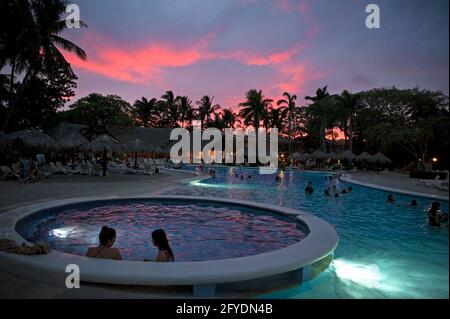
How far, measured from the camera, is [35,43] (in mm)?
20422

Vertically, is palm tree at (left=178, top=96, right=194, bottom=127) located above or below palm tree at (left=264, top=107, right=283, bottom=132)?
above

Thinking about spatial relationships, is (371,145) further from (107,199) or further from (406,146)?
(107,199)

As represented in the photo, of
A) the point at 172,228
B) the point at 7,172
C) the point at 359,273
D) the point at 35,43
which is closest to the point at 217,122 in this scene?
the point at 35,43

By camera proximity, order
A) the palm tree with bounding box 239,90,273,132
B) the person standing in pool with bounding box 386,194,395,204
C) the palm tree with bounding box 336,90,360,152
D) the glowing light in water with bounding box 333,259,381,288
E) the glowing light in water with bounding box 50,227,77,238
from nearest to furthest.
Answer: the glowing light in water with bounding box 333,259,381,288, the glowing light in water with bounding box 50,227,77,238, the person standing in pool with bounding box 386,194,395,204, the palm tree with bounding box 336,90,360,152, the palm tree with bounding box 239,90,273,132

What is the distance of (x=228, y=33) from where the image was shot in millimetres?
7492

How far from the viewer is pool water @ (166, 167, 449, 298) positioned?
3.68m

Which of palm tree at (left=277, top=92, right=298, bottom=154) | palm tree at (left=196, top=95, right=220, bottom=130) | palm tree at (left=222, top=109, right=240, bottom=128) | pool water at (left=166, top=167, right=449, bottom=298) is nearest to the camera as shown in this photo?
pool water at (left=166, top=167, right=449, bottom=298)

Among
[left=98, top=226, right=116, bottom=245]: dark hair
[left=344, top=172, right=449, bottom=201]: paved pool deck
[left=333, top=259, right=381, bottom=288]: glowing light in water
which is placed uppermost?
[left=98, top=226, right=116, bottom=245]: dark hair

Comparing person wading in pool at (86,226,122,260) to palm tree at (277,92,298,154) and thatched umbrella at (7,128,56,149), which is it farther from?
palm tree at (277,92,298,154)

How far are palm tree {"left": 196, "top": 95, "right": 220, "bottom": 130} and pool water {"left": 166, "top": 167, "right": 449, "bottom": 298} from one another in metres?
43.7

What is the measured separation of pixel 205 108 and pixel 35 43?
40129 mm

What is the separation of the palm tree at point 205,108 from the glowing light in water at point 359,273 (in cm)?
5446

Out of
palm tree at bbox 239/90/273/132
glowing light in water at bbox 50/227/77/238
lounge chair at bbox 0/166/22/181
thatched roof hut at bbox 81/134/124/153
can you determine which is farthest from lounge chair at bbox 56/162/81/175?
palm tree at bbox 239/90/273/132

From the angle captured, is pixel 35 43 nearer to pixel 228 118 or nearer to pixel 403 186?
pixel 403 186
